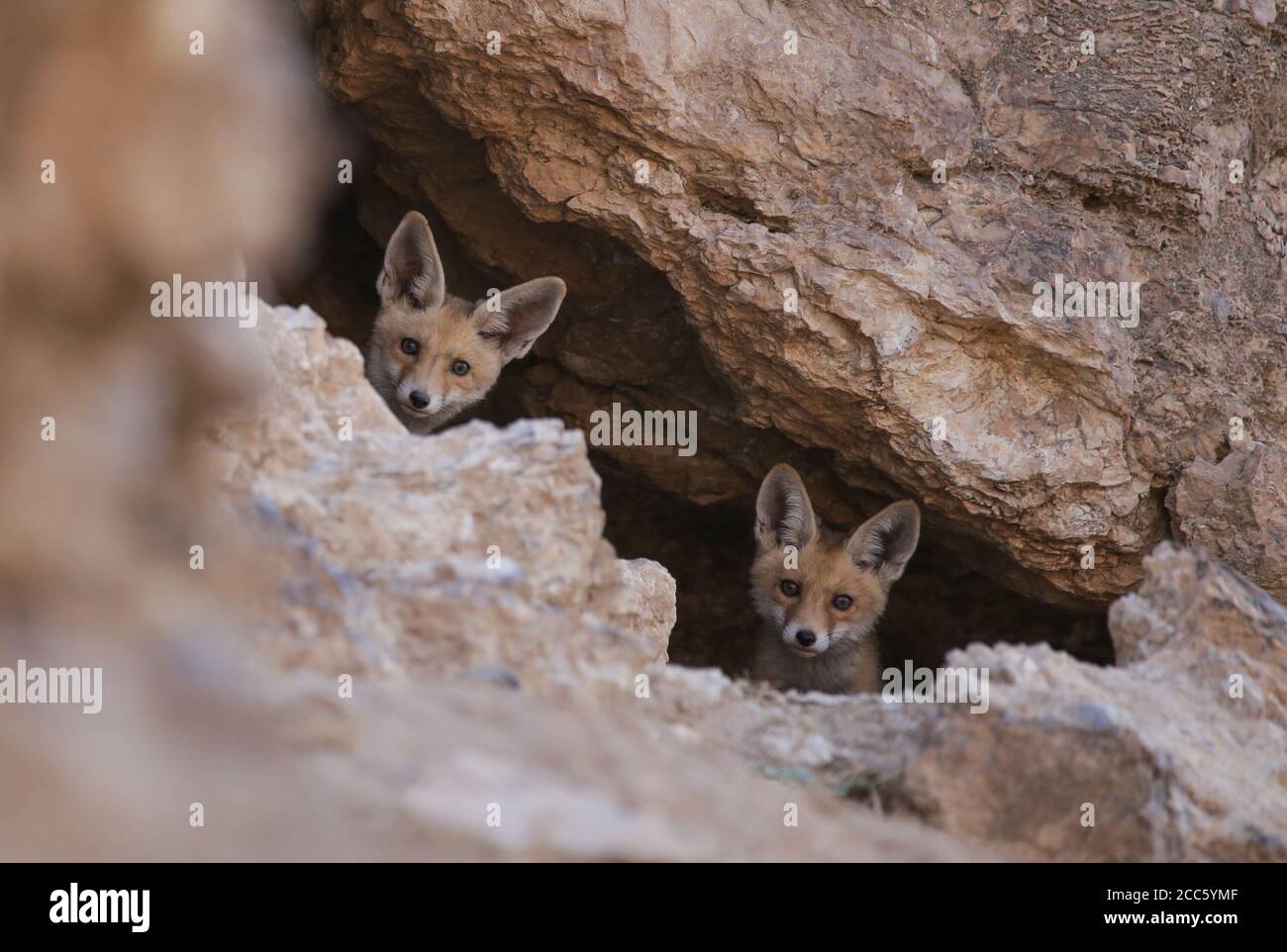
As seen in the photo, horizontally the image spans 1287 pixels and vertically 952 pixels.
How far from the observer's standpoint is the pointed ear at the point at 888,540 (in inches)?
218

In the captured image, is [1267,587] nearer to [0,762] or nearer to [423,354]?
[423,354]

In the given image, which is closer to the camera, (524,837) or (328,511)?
(524,837)

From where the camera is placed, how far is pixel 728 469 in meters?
6.18

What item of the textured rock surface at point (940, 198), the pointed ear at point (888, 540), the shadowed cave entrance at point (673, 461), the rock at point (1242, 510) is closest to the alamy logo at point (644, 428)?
the shadowed cave entrance at point (673, 461)

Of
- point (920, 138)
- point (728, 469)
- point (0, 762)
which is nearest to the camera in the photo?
point (0, 762)

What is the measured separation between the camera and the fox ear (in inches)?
228

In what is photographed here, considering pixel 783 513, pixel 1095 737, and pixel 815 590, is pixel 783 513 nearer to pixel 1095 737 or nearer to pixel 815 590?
pixel 815 590

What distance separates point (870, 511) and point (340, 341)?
3695 mm

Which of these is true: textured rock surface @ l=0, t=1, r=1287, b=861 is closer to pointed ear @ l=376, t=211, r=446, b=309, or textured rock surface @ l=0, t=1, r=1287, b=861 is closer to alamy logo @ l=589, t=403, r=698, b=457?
pointed ear @ l=376, t=211, r=446, b=309

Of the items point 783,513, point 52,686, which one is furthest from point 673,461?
point 52,686

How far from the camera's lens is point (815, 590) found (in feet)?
19.5

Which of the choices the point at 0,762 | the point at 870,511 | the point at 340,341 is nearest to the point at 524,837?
the point at 0,762

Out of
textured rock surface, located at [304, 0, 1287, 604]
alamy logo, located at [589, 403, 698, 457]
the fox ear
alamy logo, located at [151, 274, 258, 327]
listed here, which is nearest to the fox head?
the fox ear

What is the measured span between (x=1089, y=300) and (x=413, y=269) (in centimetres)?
309
